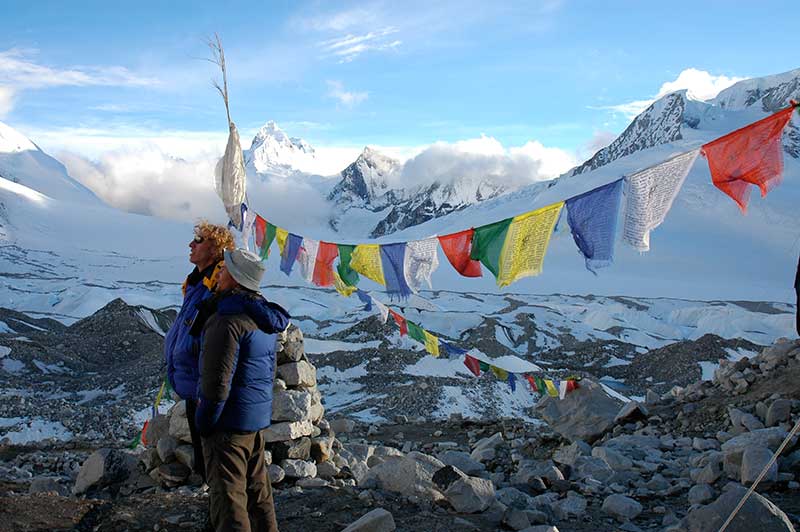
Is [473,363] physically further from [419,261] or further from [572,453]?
[572,453]

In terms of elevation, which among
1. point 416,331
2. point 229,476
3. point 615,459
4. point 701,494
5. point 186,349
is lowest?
point 615,459

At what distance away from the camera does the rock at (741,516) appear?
140 inches

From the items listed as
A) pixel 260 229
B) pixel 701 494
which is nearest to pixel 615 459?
pixel 701 494

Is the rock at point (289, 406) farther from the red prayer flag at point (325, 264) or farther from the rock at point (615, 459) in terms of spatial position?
the red prayer flag at point (325, 264)

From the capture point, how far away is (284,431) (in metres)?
5.43

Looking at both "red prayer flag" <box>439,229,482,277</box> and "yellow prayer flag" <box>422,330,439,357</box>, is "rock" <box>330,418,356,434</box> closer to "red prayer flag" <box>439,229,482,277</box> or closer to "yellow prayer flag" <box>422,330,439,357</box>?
"yellow prayer flag" <box>422,330,439,357</box>

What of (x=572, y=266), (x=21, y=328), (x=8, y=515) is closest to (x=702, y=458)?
(x=8, y=515)

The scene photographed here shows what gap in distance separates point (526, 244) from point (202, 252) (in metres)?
3.18

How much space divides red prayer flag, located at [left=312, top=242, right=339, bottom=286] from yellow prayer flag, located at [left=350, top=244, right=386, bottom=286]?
410 millimetres

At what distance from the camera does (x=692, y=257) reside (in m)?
66.6

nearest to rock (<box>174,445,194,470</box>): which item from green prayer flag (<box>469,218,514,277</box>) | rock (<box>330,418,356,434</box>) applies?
green prayer flag (<box>469,218,514,277</box>)

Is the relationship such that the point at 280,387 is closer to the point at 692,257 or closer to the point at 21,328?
the point at 21,328

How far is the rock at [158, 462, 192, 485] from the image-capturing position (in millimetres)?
5258

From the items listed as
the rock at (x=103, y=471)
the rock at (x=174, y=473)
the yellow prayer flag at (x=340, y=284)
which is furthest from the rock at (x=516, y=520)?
the yellow prayer flag at (x=340, y=284)
